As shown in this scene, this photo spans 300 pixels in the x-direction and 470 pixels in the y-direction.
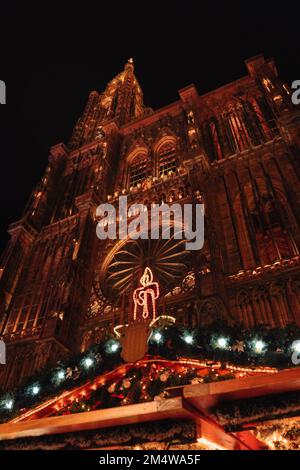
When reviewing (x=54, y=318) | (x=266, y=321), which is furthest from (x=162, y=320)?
(x=54, y=318)

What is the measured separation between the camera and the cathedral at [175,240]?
459 inches

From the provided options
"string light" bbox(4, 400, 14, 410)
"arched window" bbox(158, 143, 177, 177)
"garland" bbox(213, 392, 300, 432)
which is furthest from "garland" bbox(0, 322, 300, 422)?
"arched window" bbox(158, 143, 177, 177)

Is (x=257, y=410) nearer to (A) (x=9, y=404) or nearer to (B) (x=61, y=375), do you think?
(B) (x=61, y=375)

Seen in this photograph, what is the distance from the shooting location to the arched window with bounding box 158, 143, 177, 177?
20359 millimetres

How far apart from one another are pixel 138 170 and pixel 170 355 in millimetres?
16695

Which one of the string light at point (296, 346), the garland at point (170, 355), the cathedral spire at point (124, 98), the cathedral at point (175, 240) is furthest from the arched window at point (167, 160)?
the string light at point (296, 346)

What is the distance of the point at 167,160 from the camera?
70.2 ft

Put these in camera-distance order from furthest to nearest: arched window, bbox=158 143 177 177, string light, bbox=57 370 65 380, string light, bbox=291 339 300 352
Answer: arched window, bbox=158 143 177 177 < string light, bbox=57 370 65 380 < string light, bbox=291 339 300 352

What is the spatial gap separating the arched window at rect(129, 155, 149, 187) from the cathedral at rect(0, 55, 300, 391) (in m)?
0.10

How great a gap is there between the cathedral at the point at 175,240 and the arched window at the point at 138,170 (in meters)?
0.10

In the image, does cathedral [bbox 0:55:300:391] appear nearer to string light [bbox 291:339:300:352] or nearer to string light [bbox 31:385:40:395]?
string light [bbox 31:385:40:395]

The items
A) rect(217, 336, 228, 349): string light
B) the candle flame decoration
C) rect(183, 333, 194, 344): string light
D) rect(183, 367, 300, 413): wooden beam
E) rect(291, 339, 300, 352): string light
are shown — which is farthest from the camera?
the candle flame decoration

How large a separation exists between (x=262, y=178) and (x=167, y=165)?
7.05 metres

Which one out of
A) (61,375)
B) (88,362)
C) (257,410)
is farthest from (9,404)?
(257,410)
